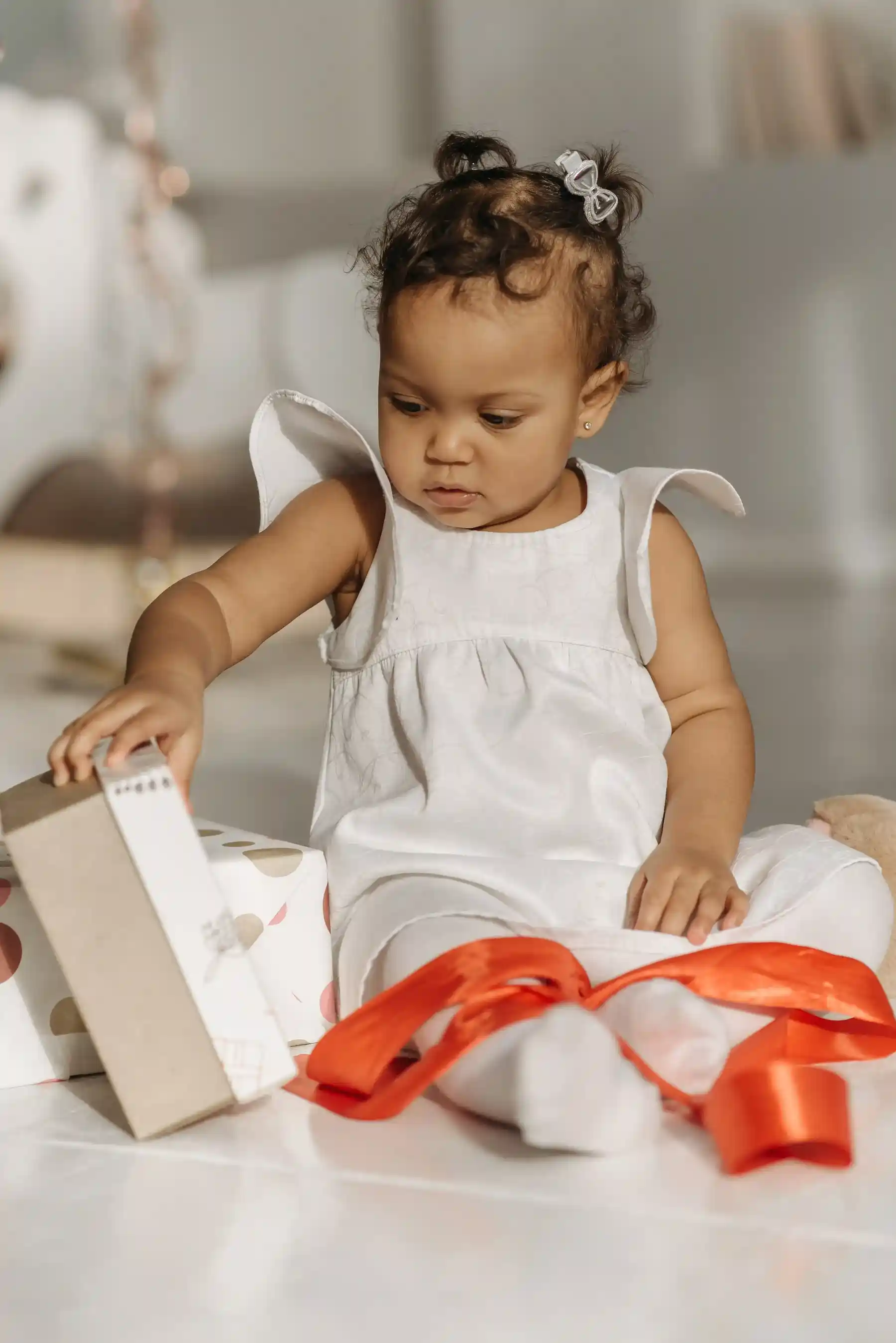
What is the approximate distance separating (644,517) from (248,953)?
439 millimetres

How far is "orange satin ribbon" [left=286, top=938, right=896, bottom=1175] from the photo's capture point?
764mm

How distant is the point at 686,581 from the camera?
1121 millimetres

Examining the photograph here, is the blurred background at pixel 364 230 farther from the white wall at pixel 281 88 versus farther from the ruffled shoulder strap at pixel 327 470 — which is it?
the ruffled shoulder strap at pixel 327 470

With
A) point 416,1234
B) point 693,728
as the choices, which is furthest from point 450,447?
point 416,1234

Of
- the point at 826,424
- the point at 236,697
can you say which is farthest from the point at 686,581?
the point at 826,424

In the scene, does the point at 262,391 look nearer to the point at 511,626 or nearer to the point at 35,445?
the point at 35,445

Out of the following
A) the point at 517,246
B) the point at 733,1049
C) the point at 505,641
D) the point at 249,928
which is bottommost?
the point at 733,1049

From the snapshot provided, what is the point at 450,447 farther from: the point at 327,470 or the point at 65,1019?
the point at 65,1019

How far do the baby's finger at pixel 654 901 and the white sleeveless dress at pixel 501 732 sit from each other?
0.02 metres

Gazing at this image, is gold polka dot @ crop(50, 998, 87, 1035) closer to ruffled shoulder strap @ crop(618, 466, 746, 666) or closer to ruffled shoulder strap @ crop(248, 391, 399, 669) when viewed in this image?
ruffled shoulder strap @ crop(248, 391, 399, 669)

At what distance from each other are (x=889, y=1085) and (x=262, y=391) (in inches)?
105

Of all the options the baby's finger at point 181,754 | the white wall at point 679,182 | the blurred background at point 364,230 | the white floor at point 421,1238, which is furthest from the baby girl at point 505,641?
the white wall at point 679,182

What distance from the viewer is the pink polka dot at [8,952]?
90 centimetres

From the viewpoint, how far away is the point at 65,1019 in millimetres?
913
